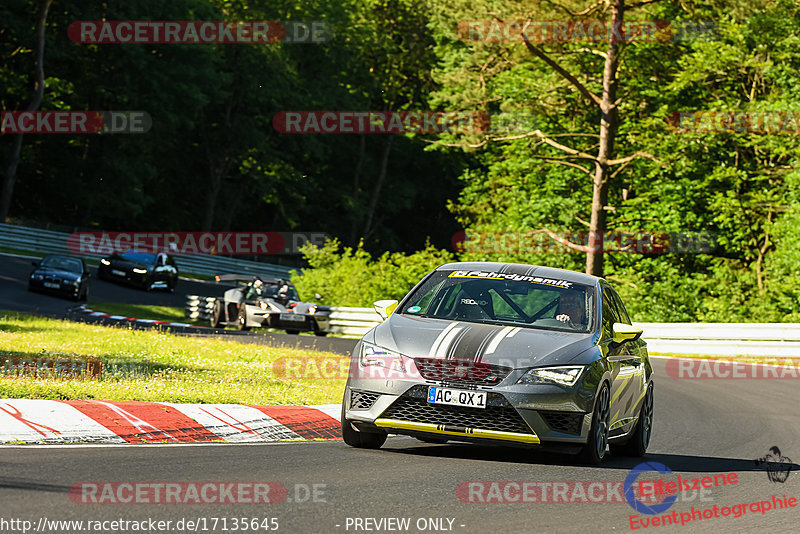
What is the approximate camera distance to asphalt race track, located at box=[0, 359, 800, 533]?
20.7 feet

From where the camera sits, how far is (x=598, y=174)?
3600cm

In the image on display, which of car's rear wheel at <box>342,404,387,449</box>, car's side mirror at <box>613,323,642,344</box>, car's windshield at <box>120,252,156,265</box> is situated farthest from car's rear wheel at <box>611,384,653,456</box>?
car's windshield at <box>120,252,156,265</box>

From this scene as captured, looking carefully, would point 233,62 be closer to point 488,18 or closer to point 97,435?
point 488,18

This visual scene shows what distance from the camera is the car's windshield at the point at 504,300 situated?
9.73 meters

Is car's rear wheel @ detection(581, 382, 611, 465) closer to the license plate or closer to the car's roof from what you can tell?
the license plate

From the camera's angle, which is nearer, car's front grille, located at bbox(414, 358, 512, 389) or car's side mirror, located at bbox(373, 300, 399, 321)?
car's front grille, located at bbox(414, 358, 512, 389)

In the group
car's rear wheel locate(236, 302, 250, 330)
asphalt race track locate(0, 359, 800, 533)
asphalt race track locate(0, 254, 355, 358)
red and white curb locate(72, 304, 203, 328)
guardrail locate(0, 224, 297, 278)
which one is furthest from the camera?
guardrail locate(0, 224, 297, 278)

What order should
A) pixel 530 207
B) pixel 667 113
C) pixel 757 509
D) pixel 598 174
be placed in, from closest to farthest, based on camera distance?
1. pixel 757 509
2. pixel 598 174
3. pixel 667 113
4. pixel 530 207

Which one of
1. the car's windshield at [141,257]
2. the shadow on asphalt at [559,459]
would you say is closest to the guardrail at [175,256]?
the car's windshield at [141,257]

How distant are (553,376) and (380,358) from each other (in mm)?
1335

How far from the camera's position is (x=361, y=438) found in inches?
369

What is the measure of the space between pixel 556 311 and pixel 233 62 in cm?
6441

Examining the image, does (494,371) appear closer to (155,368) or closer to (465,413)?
(465,413)

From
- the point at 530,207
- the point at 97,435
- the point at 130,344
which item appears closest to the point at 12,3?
the point at 530,207
